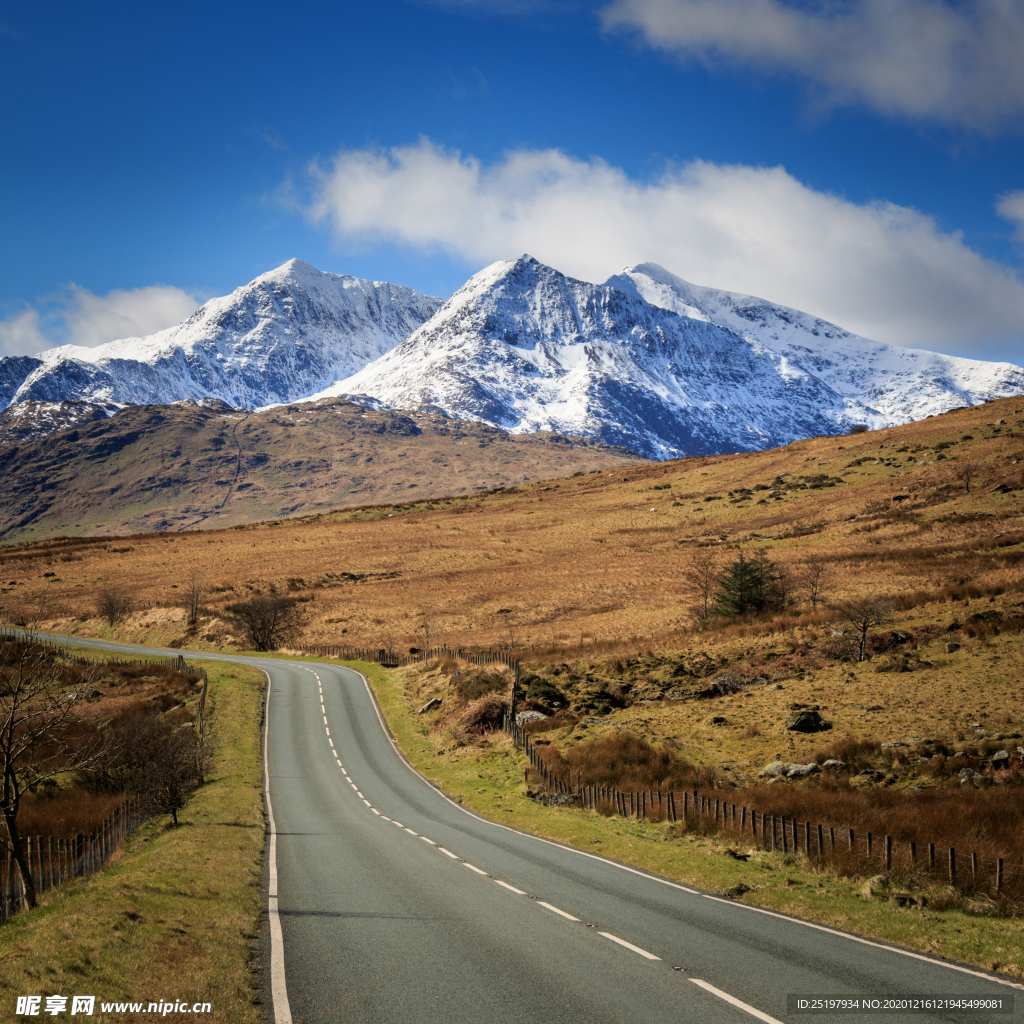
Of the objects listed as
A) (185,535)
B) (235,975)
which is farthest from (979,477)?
(185,535)

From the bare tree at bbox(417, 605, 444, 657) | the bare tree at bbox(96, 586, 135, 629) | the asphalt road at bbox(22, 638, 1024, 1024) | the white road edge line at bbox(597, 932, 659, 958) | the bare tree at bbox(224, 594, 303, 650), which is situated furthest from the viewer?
the bare tree at bbox(96, 586, 135, 629)

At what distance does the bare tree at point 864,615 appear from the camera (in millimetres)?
35062

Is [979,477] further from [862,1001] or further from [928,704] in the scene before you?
[862,1001]

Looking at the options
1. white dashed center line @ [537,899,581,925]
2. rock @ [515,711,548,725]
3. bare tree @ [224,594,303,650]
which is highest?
bare tree @ [224,594,303,650]

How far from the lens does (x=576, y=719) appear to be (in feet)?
114

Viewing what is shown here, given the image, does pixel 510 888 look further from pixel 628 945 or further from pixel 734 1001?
pixel 734 1001

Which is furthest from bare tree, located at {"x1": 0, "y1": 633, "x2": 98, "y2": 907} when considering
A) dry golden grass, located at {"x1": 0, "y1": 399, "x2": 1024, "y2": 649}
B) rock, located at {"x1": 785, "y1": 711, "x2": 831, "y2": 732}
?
dry golden grass, located at {"x1": 0, "y1": 399, "x2": 1024, "y2": 649}

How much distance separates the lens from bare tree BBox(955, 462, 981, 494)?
8881 centimetres

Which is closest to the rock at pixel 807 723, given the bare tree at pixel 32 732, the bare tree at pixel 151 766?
the bare tree at pixel 151 766

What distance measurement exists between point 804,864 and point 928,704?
13.4 metres

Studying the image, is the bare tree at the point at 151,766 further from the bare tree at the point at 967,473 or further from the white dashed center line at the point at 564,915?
the bare tree at the point at 967,473

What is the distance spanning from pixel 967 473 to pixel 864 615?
226 feet

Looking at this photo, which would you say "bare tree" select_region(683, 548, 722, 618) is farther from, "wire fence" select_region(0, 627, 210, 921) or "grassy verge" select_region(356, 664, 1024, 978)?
"wire fence" select_region(0, 627, 210, 921)

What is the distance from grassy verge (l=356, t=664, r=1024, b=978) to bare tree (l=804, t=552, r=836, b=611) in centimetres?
2827
